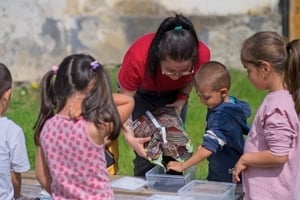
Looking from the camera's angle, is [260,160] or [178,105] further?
[178,105]

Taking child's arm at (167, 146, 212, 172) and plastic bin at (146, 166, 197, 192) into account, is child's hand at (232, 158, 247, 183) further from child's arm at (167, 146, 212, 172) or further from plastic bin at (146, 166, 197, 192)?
plastic bin at (146, 166, 197, 192)

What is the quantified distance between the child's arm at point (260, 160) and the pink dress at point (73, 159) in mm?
671

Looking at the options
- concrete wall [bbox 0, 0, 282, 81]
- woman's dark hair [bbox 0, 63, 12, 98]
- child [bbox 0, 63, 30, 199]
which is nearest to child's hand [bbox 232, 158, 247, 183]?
child [bbox 0, 63, 30, 199]

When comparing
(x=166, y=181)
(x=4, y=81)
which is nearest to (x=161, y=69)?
(x=166, y=181)

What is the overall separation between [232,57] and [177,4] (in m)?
0.77

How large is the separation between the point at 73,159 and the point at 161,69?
1.11 meters

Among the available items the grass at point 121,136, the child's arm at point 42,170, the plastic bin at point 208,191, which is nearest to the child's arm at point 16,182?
the child's arm at point 42,170

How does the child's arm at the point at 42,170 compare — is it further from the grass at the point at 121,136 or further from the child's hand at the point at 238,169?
the grass at the point at 121,136

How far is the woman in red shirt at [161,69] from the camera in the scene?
413 cm

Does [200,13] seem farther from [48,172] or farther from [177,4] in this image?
[48,172]

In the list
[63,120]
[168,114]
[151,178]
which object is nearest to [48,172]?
[63,120]

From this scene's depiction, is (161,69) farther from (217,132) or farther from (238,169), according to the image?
(238,169)

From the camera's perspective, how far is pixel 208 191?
13.1 feet

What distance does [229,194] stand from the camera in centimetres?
393
